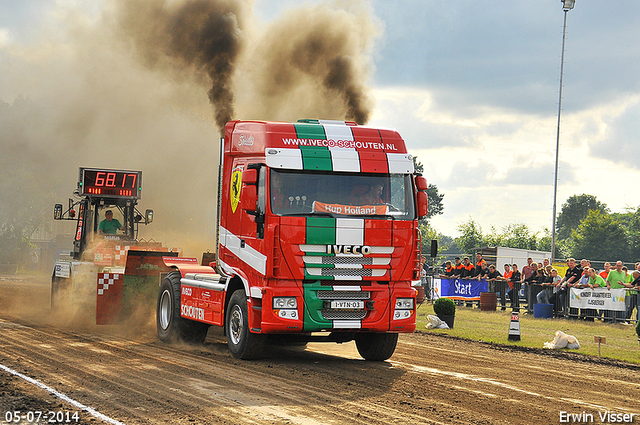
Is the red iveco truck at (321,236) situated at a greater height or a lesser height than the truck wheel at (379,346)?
greater

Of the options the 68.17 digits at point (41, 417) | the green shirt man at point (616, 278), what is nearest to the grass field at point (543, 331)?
the green shirt man at point (616, 278)

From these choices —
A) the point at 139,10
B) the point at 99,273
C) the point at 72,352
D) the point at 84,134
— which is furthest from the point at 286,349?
the point at 84,134

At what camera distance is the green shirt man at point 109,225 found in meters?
17.3

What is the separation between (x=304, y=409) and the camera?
7.09m

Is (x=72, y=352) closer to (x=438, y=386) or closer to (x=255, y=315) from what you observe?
(x=255, y=315)

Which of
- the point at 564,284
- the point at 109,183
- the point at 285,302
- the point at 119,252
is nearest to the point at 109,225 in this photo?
the point at 109,183

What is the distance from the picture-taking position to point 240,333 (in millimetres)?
10461

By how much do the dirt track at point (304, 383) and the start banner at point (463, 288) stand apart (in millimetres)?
11473

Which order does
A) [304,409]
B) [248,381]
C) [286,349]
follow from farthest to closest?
[286,349], [248,381], [304,409]

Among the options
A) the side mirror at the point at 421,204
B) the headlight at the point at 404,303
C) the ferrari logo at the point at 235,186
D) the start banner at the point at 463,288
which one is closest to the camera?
the headlight at the point at 404,303

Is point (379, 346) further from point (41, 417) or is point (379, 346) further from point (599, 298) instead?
point (599, 298)

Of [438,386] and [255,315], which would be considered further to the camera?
[255,315]

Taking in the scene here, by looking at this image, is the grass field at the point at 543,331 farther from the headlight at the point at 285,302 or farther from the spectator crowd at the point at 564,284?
the headlight at the point at 285,302

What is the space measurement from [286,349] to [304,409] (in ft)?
17.4
